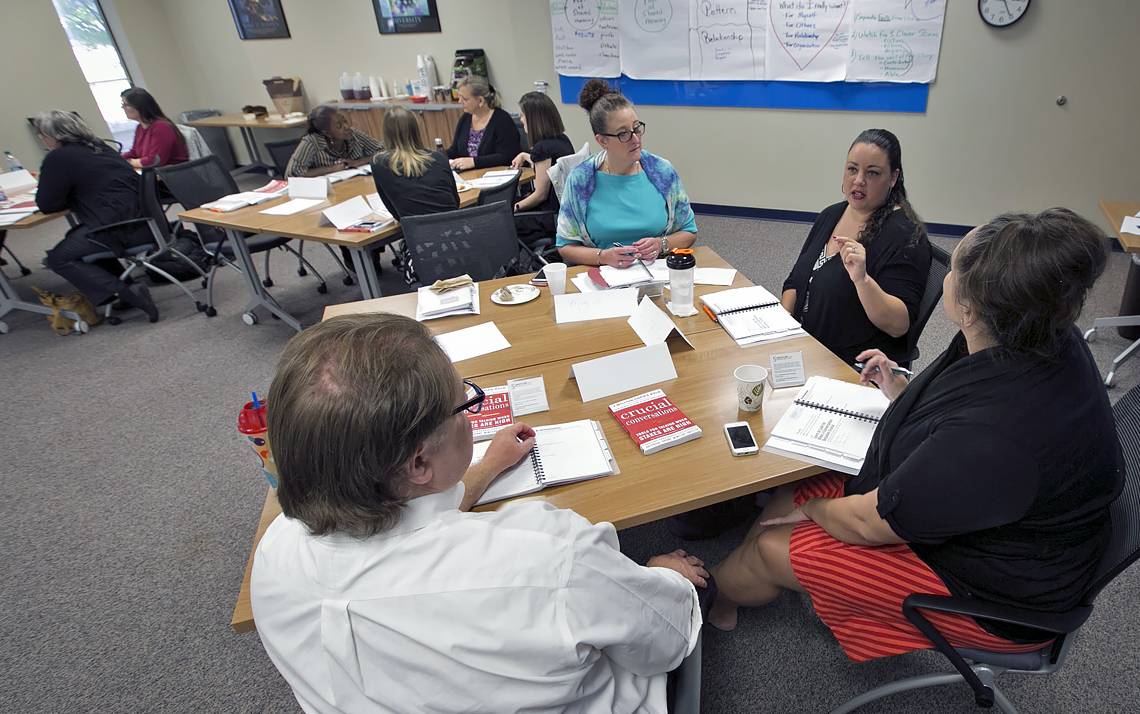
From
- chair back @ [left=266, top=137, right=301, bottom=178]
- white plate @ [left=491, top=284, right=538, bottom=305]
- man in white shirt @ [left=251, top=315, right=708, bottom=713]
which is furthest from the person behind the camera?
chair back @ [left=266, top=137, right=301, bottom=178]

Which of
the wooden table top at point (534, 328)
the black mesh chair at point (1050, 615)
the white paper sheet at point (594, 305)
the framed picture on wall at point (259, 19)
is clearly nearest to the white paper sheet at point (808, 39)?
the wooden table top at point (534, 328)

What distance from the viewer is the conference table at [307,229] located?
10.1 feet

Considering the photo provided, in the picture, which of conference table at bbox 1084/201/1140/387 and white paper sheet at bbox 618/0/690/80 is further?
white paper sheet at bbox 618/0/690/80

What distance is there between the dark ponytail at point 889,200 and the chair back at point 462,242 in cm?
145

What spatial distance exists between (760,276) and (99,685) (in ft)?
12.7

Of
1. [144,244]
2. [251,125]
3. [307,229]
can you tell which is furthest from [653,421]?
[251,125]

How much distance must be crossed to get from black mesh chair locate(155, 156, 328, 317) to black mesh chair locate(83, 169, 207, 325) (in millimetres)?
129

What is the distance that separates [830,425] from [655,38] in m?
4.25

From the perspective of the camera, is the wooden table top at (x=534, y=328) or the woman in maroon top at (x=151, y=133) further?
the woman in maroon top at (x=151, y=133)

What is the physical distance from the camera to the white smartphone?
1.32 meters

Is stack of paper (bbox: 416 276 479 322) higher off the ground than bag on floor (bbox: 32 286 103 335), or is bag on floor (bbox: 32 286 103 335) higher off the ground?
stack of paper (bbox: 416 276 479 322)

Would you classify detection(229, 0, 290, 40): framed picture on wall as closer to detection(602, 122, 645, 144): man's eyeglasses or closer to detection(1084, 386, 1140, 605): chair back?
detection(602, 122, 645, 144): man's eyeglasses

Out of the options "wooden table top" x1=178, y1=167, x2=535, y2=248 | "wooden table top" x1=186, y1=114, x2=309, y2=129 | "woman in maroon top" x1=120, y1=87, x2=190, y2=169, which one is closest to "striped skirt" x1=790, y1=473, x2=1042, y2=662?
"wooden table top" x1=178, y1=167, x2=535, y2=248

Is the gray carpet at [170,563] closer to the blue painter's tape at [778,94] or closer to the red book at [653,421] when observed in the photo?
the red book at [653,421]
